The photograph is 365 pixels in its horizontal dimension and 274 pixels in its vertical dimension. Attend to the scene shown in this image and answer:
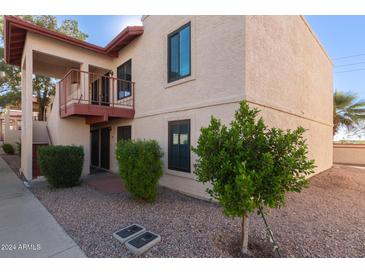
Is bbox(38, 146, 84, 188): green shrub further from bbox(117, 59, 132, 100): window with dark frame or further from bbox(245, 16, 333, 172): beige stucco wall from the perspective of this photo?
bbox(245, 16, 333, 172): beige stucco wall

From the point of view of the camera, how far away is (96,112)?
752cm

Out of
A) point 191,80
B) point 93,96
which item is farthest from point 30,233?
point 93,96

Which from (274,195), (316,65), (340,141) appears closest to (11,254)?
(274,195)

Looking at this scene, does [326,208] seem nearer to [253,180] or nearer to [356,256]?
[356,256]

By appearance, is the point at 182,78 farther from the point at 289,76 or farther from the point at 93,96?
the point at 93,96

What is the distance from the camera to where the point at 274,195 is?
279 centimetres

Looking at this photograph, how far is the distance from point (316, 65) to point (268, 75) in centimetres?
566

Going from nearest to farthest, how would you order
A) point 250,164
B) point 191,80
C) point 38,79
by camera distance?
point 250,164 → point 191,80 → point 38,79

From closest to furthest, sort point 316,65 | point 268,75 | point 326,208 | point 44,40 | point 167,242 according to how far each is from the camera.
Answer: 1. point 167,242
2. point 326,208
3. point 268,75
4. point 44,40
5. point 316,65

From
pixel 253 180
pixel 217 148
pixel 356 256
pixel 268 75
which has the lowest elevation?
pixel 356 256

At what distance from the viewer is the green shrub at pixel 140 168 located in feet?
17.2

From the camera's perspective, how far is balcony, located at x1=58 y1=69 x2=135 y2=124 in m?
7.40

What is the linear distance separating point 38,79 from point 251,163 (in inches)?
749

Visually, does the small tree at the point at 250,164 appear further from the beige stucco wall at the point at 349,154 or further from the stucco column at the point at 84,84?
the beige stucco wall at the point at 349,154
